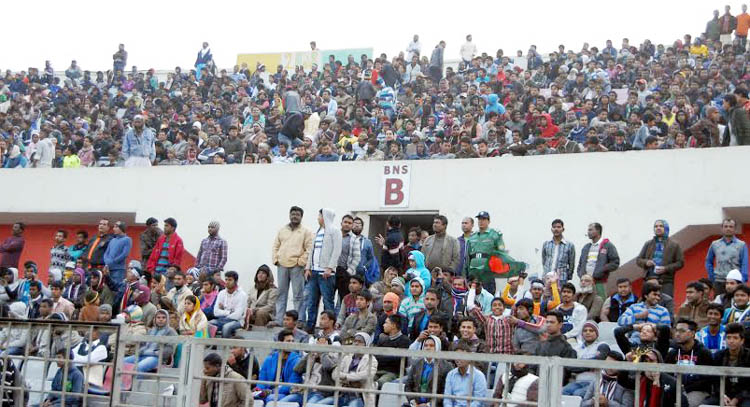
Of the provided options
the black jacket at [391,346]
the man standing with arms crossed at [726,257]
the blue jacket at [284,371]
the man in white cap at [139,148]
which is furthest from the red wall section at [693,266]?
the man in white cap at [139,148]

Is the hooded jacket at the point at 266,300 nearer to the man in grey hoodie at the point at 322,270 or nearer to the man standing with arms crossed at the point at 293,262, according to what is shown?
the man standing with arms crossed at the point at 293,262

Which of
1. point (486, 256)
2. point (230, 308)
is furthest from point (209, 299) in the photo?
point (486, 256)

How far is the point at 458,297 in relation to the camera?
12.9m

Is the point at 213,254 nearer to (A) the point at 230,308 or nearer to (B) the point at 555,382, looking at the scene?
(A) the point at 230,308

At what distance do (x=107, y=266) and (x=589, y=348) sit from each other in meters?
7.08

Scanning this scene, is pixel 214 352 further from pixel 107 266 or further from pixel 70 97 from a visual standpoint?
pixel 70 97

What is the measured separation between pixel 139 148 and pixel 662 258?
8.99 m

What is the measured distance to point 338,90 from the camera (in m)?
22.5

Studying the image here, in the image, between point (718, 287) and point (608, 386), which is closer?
point (608, 386)

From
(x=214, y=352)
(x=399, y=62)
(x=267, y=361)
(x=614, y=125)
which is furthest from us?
(x=399, y=62)

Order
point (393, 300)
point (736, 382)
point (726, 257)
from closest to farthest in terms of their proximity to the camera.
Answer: point (736, 382) < point (393, 300) < point (726, 257)

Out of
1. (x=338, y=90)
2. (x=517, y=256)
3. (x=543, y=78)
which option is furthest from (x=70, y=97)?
(x=517, y=256)

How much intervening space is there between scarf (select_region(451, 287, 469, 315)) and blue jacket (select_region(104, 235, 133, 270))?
16.2ft

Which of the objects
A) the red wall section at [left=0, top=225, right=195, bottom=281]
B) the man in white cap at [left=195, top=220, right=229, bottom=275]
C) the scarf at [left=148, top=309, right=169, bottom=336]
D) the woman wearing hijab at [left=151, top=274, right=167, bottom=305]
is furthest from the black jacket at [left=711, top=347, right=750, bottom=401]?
the red wall section at [left=0, top=225, right=195, bottom=281]
